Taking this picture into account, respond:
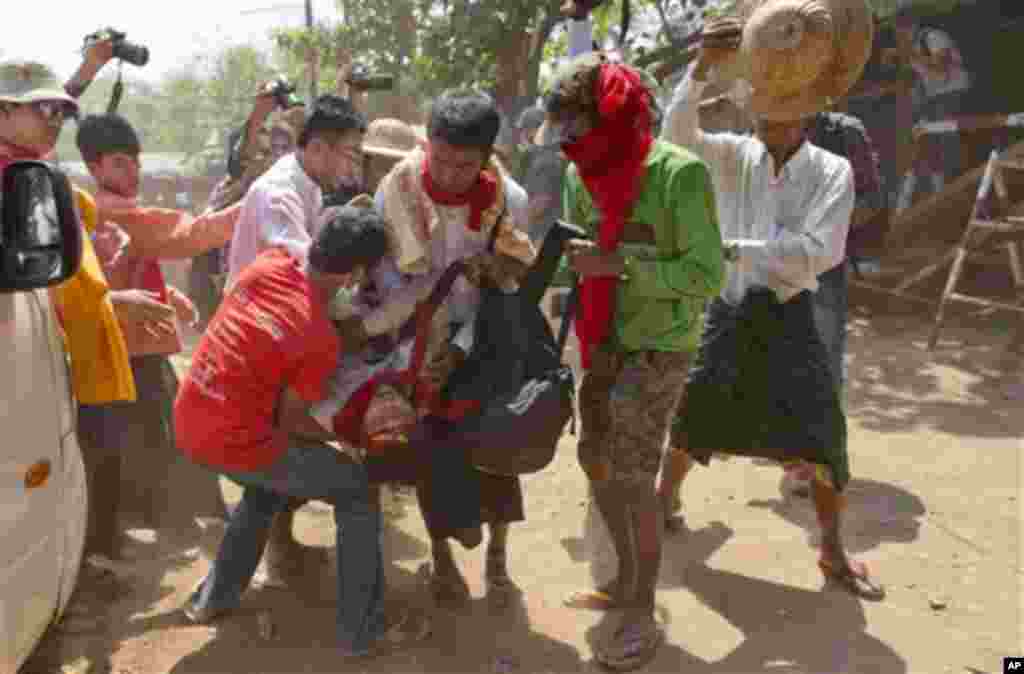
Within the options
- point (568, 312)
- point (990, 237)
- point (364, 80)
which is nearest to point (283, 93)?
point (364, 80)

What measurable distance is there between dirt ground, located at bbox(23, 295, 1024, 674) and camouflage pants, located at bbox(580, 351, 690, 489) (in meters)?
0.75

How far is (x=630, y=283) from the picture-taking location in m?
3.09

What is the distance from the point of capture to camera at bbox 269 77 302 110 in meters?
4.70

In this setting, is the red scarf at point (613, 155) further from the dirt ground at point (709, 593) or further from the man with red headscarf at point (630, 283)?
the dirt ground at point (709, 593)

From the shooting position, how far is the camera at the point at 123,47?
4121 mm

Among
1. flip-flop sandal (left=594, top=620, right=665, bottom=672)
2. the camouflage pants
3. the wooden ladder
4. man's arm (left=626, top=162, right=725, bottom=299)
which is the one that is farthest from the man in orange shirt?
the wooden ladder

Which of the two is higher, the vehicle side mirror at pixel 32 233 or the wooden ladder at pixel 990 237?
the vehicle side mirror at pixel 32 233

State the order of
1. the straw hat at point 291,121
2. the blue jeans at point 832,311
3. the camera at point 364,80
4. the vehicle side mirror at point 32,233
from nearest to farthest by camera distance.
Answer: the vehicle side mirror at point 32,233 < the blue jeans at point 832,311 < the camera at point 364,80 < the straw hat at point 291,121

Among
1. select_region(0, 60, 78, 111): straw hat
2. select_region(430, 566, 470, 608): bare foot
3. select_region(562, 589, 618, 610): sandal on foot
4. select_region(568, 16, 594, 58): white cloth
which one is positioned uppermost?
select_region(568, 16, 594, 58): white cloth

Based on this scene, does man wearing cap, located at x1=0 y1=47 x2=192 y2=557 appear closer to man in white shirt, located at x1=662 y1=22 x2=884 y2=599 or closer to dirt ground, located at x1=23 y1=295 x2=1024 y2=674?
dirt ground, located at x1=23 y1=295 x2=1024 y2=674

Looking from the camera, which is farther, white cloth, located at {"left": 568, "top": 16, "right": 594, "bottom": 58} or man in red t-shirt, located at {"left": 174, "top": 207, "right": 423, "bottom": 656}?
white cloth, located at {"left": 568, "top": 16, "right": 594, "bottom": 58}

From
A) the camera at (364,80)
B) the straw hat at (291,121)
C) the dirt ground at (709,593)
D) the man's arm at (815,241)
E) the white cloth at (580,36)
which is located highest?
the white cloth at (580,36)

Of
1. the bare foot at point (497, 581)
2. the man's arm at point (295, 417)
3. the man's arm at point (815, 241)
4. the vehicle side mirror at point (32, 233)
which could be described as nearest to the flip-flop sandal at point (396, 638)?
the bare foot at point (497, 581)

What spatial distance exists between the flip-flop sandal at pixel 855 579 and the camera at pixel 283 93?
3.43m
